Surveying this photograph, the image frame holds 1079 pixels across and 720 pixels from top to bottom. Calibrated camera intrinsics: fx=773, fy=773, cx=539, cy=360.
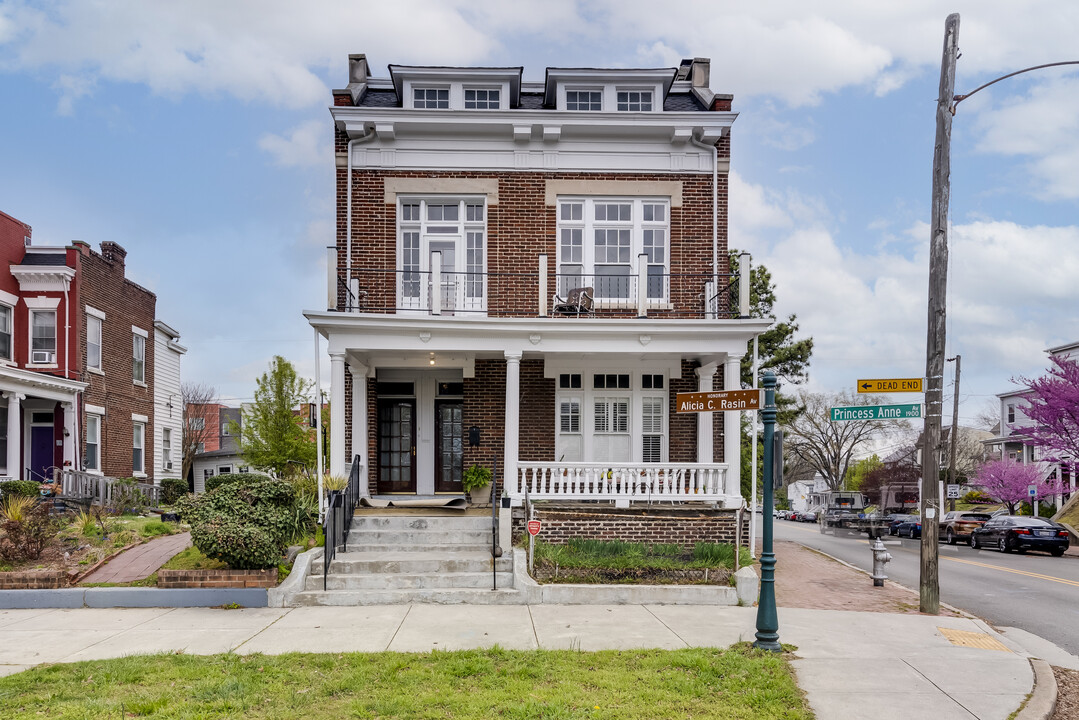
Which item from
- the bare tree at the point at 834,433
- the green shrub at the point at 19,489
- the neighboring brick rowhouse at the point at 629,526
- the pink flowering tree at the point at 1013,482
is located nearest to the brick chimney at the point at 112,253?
the green shrub at the point at 19,489

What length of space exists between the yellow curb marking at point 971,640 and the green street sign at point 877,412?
107 inches

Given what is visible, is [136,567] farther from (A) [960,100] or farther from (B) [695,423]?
(A) [960,100]

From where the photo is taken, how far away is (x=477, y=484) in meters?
15.2

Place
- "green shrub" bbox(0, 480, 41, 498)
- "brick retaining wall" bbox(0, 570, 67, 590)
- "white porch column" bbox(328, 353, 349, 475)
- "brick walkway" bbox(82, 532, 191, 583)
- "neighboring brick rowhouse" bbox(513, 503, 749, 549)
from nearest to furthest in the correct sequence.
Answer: "brick retaining wall" bbox(0, 570, 67, 590), "brick walkway" bbox(82, 532, 191, 583), "neighboring brick rowhouse" bbox(513, 503, 749, 549), "white porch column" bbox(328, 353, 349, 475), "green shrub" bbox(0, 480, 41, 498)

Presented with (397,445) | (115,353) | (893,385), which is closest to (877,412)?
(893,385)

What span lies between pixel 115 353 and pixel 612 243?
17.6 m

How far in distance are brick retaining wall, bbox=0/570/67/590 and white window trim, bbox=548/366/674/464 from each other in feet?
28.9

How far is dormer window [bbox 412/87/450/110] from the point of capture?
16359mm

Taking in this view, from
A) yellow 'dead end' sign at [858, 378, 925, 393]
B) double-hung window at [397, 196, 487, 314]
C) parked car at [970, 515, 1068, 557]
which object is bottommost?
A: parked car at [970, 515, 1068, 557]

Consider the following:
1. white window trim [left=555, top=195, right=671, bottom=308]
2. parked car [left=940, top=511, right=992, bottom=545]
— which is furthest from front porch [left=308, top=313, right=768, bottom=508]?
parked car [left=940, top=511, right=992, bottom=545]

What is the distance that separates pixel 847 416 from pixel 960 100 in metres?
5.08

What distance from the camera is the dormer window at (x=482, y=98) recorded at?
54.0ft

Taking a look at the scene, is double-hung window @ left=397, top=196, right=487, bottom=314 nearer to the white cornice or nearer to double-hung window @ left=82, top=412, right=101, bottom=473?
Result: the white cornice

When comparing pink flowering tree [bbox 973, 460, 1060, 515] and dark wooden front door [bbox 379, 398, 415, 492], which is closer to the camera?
dark wooden front door [bbox 379, 398, 415, 492]
